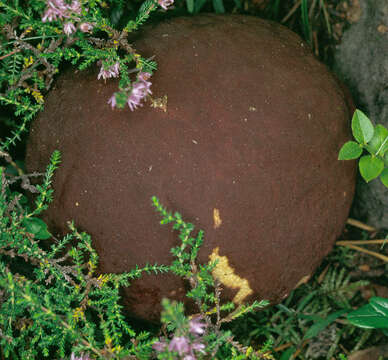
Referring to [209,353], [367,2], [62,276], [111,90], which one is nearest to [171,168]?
[111,90]

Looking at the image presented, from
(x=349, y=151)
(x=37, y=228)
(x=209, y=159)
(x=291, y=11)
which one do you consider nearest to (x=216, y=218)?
(x=209, y=159)

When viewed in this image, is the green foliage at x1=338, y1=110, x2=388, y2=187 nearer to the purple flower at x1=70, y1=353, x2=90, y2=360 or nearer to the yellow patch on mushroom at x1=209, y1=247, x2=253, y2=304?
the yellow patch on mushroom at x1=209, y1=247, x2=253, y2=304

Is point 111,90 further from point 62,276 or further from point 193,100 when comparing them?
point 62,276

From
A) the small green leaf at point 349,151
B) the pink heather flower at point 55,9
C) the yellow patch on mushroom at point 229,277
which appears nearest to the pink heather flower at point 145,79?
the pink heather flower at point 55,9

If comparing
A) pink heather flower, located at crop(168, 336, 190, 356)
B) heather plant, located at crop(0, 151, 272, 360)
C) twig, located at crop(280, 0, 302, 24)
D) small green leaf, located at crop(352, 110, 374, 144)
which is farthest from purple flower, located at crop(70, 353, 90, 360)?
twig, located at crop(280, 0, 302, 24)

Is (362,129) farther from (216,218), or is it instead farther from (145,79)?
(145,79)

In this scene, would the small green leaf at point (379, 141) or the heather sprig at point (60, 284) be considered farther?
the small green leaf at point (379, 141)

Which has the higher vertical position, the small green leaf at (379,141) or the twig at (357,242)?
the small green leaf at (379,141)

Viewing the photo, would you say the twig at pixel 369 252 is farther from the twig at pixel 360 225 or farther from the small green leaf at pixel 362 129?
the small green leaf at pixel 362 129
